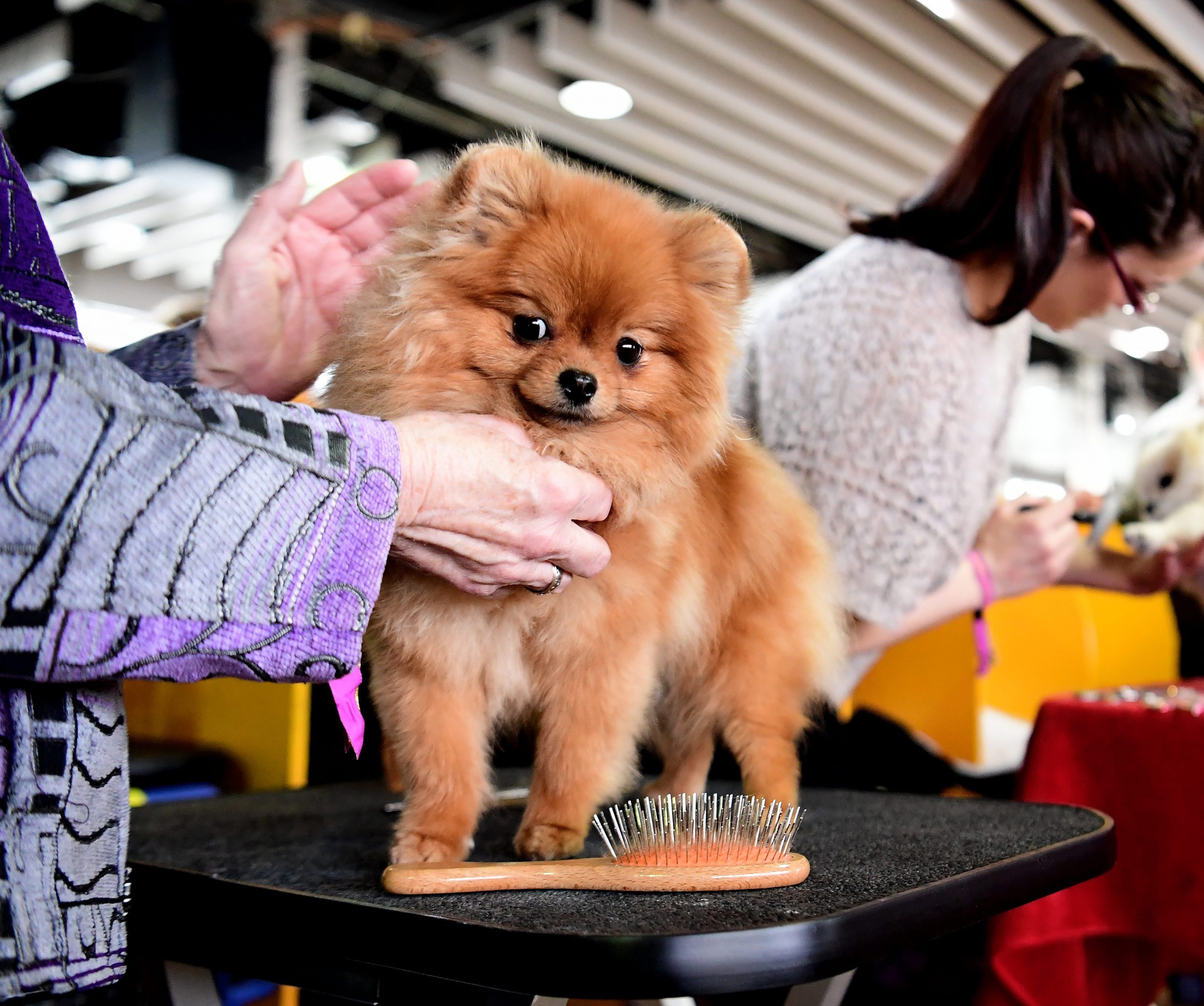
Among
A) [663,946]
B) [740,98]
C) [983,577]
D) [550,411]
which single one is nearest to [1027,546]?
[983,577]

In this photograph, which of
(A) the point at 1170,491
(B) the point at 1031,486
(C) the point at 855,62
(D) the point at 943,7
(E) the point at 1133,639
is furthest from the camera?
(B) the point at 1031,486

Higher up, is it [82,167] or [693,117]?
[693,117]

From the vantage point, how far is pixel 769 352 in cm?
174

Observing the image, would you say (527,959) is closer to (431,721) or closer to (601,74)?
(431,721)

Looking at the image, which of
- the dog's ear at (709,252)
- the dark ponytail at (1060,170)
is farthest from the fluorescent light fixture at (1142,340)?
the dog's ear at (709,252)

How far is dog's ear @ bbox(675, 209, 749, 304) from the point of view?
3.75 feet

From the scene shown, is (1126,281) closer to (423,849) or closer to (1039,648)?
(423,849)

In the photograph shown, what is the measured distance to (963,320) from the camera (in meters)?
1.66

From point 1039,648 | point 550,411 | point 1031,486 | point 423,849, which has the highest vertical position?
point 550,411

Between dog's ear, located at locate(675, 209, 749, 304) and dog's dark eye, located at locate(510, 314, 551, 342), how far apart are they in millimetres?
197

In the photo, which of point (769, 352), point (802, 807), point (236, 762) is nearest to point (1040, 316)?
point (769, 352)

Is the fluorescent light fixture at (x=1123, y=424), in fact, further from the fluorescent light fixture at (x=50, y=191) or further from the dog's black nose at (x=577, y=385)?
the dog's black nose at (x=577, y=385)

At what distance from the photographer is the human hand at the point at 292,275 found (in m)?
1.29

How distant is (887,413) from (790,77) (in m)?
3.93
